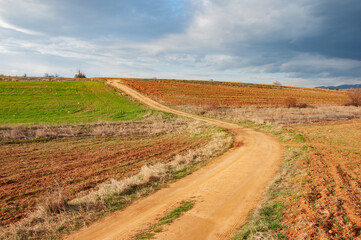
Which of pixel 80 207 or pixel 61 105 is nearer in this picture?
pixel 80 207

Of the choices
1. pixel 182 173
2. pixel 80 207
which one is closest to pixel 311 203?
pixel 182 173

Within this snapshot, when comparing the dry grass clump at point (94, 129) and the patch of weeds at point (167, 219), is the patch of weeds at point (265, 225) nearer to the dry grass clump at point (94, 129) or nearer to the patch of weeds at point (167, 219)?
the patch of weeds at point (167, 219)

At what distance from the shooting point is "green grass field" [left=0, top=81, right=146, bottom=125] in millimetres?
28680

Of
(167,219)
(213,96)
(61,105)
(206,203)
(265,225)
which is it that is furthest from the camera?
(213,96)

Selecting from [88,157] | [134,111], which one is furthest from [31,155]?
[134,111]

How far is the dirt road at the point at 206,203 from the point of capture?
19.0ft

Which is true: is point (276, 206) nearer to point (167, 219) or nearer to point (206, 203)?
point (206, 203)

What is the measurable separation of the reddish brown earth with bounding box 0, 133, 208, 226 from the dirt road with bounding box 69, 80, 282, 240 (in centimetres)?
317

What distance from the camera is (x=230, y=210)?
22.0ft

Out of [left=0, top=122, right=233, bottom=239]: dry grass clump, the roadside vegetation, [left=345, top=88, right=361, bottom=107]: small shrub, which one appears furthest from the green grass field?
[left=345, top=88, right=361, bottom=107]: small shrub

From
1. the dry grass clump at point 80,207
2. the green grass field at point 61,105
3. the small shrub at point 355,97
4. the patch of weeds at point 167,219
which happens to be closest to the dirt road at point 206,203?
the patch of weeds at point 167,219

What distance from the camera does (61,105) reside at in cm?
3647

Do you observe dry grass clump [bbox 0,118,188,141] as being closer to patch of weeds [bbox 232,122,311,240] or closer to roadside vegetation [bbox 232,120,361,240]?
patch of weeds [bbox 232,122,311,240]

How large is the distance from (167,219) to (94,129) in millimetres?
18546
